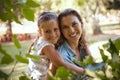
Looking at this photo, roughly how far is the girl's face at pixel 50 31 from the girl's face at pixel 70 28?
0.05 metres

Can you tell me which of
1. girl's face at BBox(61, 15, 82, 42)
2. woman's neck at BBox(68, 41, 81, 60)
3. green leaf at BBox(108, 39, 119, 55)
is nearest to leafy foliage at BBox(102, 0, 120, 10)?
woman's neck at BBox(68, 41, 81, 60)

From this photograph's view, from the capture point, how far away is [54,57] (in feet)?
7.11

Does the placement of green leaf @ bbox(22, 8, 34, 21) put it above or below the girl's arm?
above

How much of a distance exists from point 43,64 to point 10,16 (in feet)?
4.09

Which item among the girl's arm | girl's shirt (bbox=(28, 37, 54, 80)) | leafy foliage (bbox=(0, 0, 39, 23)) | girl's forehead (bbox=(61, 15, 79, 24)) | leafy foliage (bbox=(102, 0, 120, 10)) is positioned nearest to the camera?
leafy foliage (bbox=(0, 0, 39, 23))

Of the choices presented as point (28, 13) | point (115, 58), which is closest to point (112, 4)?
point (28, 13)

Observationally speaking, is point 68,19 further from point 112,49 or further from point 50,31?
point 112,49

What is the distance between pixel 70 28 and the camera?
227 cm

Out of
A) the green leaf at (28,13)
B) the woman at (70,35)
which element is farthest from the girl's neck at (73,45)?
the green leaf at (28,13)

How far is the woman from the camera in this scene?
2.28 m

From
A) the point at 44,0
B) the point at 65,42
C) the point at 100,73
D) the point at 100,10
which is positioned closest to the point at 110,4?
the point at 100,10

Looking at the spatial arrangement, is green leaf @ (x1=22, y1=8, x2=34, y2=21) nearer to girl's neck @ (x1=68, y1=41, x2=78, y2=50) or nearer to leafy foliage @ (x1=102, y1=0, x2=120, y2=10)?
girl's neck @ (x1=68, y1=41, x2=78, y2=50)

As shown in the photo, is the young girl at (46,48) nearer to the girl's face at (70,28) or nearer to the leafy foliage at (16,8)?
the girl's face at (70,28)

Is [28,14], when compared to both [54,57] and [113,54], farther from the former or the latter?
[54,57]
